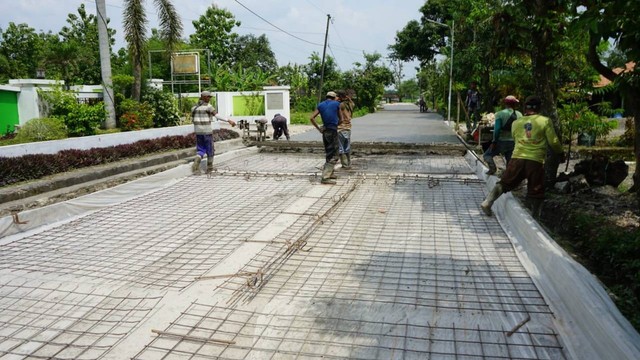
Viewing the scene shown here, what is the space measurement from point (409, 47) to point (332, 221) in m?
40.1

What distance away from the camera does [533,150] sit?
17.7 feet

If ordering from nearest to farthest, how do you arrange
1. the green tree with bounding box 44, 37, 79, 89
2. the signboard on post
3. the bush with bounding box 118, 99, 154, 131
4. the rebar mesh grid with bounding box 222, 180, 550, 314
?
the rebar mesh grid with bounding box 222, 180, 550, 314 → the bush with bounding box 118, 99, 154, 131 → the signboard on post → the green tree with bounding box 44, 37, 79, 89

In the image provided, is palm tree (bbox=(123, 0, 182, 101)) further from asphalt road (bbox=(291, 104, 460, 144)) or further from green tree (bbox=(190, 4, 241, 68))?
green tree (bbox=(190, 4, 241, 68))

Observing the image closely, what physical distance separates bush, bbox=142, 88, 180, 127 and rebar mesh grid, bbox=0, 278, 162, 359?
11.4 metres

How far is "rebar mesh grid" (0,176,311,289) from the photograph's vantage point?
457 centimetres

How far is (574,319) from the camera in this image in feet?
10.9

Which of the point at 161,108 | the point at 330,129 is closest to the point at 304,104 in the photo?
the point at 161,108

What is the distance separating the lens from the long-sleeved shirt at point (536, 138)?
17.5 ft

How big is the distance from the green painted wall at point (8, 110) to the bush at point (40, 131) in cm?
538

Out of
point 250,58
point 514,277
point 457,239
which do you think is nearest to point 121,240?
point 457,239

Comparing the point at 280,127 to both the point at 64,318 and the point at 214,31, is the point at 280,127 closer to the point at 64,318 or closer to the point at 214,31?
the point at 64,318

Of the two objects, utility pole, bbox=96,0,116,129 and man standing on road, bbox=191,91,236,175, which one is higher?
utility pole, bbox=96,0,116,129

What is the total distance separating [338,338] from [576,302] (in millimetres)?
1582

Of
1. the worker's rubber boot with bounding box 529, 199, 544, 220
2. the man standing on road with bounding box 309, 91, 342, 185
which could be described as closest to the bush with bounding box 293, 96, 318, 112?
the man standing on road with bounding box 309, 91, 342, 185
